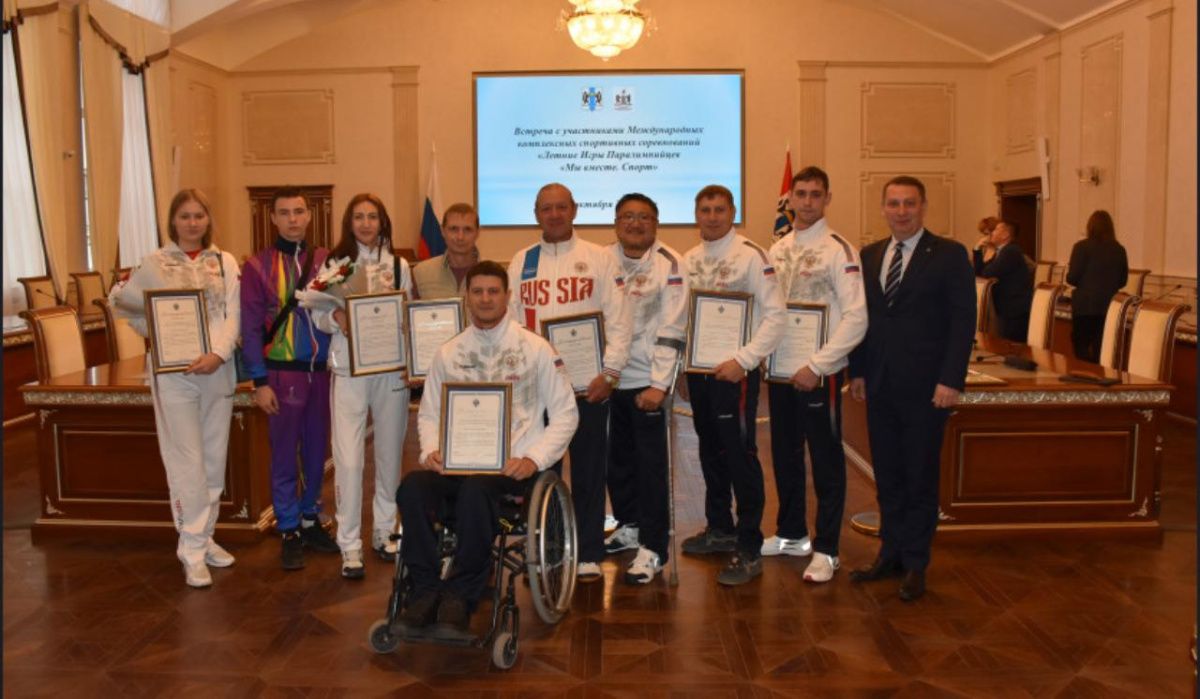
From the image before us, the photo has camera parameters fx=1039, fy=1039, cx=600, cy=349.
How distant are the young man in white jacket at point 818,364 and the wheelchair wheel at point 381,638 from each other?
165 cm

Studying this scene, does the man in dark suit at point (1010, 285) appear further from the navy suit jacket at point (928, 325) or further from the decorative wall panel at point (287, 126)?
the decorative wall panel at point (287, 126)

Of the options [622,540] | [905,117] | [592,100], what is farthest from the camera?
[905,117]

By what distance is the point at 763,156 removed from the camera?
12.5 m

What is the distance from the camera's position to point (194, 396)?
4.05m

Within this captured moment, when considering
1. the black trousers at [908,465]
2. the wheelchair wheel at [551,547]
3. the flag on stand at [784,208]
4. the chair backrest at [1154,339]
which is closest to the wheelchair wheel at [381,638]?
the wheelchair wheel at [551,547]

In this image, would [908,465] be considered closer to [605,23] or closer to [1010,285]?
[1010,285]

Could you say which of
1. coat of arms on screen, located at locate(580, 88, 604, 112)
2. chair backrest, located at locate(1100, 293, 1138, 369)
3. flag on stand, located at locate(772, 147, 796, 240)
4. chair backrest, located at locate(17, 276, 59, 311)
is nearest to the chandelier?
coat of arms on screen, located at locate(580, 88, 604, 112)

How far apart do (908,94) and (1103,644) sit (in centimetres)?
1019

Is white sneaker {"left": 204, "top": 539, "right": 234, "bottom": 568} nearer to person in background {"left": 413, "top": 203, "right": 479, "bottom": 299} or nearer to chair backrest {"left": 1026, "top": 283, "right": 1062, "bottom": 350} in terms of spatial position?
person in background {"left": 413, "top": 203, "right": 479, "bottom": 299}

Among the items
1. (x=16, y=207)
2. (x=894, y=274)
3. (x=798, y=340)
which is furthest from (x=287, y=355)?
(x=16, y=207)

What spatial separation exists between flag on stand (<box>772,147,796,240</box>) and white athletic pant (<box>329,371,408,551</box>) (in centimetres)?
729

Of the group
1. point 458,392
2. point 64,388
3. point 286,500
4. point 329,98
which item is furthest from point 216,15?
point 458,392

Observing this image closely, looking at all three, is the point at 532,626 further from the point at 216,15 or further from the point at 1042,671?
the point at 216,15

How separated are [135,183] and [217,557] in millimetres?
7283
